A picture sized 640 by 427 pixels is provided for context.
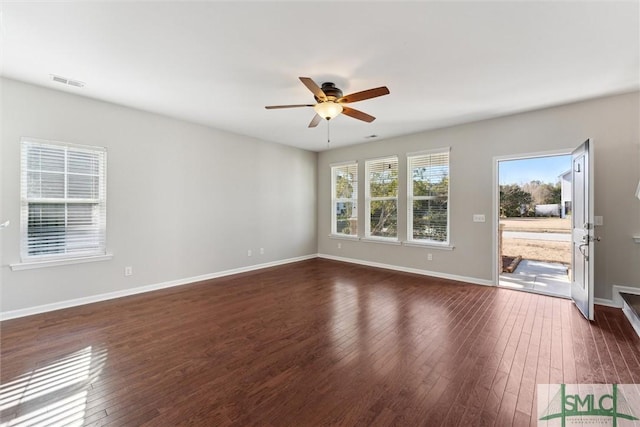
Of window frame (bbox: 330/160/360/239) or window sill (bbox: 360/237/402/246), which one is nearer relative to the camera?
window sill (bbox: 360/237/402/246)

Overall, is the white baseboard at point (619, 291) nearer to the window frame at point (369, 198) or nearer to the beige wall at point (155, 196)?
the window frame at point (369, 198)

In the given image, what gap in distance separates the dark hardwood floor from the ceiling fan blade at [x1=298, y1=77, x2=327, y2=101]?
8.30 ft

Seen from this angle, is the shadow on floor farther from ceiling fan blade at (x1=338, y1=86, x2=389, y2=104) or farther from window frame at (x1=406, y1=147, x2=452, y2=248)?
ceiling fan blade at (x1=338, y1=86, x2=389, y2=104)

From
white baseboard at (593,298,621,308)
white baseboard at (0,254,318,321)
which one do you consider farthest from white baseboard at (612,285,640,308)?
white baseboard at (0,254,318,321)

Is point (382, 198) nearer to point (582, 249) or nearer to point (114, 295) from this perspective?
point (582, 249)

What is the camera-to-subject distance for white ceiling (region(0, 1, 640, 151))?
2.04 metres

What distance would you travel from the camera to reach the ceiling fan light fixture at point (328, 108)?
9.80ft

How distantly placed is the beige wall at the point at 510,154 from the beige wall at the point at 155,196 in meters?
2.17

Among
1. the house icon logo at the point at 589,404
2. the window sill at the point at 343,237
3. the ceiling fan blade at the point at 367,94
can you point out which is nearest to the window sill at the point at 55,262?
the ceiling fan blade at the point at 367,94

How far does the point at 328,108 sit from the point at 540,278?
5.08m

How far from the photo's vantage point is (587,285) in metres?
3.15

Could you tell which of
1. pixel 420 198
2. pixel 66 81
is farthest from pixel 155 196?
pixel 420 198

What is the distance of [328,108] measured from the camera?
3025 millimetres

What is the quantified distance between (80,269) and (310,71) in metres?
4.01
